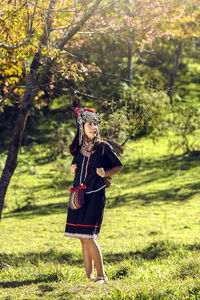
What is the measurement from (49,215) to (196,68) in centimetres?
2761

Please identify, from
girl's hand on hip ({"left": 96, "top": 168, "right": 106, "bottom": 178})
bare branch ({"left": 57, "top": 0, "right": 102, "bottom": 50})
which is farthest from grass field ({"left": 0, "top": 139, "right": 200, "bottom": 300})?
bare branch ({"left": 57, "top": 0, "right": 102, "bottom": 50})

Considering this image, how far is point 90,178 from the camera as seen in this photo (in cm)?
536

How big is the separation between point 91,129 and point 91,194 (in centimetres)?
82

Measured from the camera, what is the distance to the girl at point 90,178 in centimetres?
528

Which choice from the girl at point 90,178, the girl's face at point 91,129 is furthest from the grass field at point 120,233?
the girl's face at point 91,129

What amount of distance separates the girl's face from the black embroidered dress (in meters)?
0.18

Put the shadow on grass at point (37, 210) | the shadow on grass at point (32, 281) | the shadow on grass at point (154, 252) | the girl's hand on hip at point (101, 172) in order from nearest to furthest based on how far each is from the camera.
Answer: the girl's hand on hip at point (101, 172) < the shadow on grass at point (32, 281) < the shadow on grass at point (154, 252) < the shadow on grass at point (37, 210)

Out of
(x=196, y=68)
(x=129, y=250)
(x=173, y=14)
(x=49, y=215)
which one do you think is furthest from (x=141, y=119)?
(x=196, y=68)

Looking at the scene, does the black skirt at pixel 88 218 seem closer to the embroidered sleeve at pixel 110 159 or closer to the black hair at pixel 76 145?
the embroidered sleeve at pixel 110 159

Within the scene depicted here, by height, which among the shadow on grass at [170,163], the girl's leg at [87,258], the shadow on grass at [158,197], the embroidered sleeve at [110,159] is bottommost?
the shadow on grass at [158,197]

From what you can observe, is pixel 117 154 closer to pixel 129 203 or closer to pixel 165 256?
pixel 165 256

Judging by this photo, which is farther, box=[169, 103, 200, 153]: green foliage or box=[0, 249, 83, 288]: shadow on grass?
box=[169, 103, 200, 153]: green foliage

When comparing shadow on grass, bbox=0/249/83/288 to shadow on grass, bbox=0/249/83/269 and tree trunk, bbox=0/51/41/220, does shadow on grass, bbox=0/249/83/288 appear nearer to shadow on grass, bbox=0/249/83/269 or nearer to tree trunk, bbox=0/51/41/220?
shadow on grass, bbox=0/249/83/269

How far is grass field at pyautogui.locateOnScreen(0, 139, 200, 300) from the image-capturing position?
5.26m
